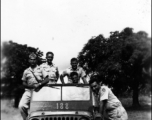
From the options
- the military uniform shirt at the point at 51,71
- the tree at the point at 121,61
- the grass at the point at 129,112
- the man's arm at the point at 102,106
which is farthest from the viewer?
the tree at the point at 121,61

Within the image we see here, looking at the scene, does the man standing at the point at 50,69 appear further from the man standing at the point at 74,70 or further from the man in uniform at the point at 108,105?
the man in uniform at the point at 108,105

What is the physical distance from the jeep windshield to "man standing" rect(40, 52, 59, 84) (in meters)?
1.00

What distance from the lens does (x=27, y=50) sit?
107 ft

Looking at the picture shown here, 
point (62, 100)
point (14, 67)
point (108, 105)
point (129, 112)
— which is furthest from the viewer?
point (14, 67)

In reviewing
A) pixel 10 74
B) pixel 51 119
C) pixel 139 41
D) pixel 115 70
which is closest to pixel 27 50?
pixel 10 74

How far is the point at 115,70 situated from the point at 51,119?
70.8 feet

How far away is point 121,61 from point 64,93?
71.7 feet

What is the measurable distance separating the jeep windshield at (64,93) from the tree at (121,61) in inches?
735

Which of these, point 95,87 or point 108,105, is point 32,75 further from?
point 108,105

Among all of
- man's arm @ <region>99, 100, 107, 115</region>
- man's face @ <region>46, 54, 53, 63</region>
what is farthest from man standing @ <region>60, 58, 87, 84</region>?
man's arm @ <region>99, 100, 107, 115</region>

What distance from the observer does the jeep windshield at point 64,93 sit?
6398mm

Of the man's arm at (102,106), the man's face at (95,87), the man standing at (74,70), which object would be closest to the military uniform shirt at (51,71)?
the man standing at (74,70)

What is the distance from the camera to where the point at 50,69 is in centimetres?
759

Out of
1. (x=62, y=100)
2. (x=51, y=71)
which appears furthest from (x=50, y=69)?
(x=62, y=100)
